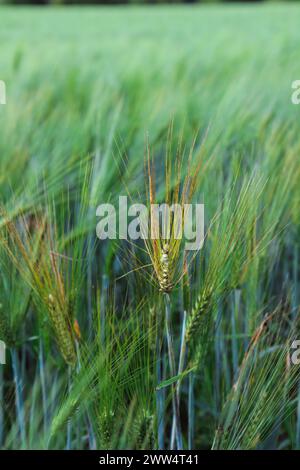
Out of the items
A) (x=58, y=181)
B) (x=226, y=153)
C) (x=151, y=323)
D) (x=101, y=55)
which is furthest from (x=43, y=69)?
(x=151, y=323)

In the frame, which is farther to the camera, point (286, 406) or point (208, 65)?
point (208, 65)

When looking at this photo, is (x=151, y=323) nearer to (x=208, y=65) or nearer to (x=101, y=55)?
(x=208, y=65)

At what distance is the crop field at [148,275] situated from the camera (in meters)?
0.72

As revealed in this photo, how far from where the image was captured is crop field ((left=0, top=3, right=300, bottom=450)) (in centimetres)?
72

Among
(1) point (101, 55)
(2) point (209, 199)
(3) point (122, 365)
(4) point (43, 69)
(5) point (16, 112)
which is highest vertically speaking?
(1) point (101, 55)

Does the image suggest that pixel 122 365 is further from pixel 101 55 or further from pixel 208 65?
pixel 101 55

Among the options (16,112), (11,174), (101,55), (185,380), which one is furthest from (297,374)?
(101,55)

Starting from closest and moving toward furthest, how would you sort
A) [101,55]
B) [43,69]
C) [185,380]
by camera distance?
[185,380], [43,69], [101,55]

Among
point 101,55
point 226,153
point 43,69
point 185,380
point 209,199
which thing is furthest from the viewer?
point 101,55

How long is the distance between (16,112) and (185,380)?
0.48 meters

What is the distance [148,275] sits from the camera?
2.46ft
